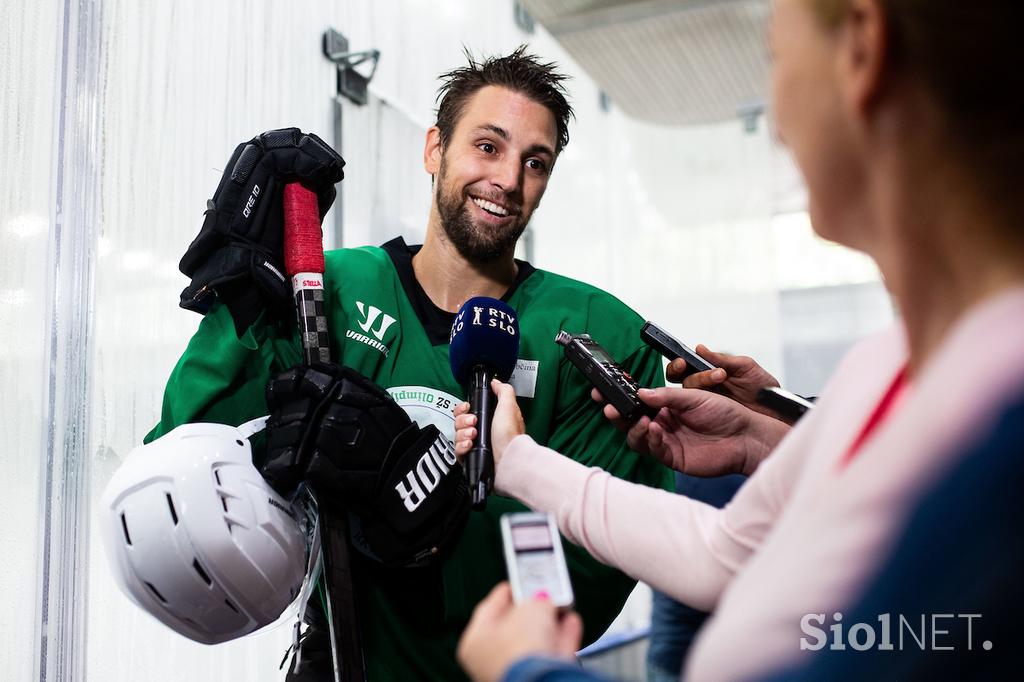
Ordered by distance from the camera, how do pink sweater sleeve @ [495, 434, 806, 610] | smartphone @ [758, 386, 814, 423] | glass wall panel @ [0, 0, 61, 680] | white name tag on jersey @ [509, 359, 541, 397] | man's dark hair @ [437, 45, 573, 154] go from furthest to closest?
man's dark hair @ [437, 45, 573, 154]
glass wall panel @ [0, 0, 61, 680]
white name tag on jersey @ [509, 359, 541, 397]
smartphone @ [758, 386, 814, 423]
pink sweater sleeve @ [495, 434, 806, 610]

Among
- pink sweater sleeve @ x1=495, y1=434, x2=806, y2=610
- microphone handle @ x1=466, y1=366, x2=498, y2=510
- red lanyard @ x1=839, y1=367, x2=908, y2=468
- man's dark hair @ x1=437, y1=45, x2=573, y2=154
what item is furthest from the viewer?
man's dark hair @ x1=437, y1=45, x2=573, y2=154

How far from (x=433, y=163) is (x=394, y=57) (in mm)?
1341

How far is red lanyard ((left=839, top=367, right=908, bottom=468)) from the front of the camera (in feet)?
1.95

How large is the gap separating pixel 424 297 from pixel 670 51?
4.66 meters

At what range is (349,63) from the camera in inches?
115

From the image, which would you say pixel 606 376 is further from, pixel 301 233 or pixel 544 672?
pixel 544 672

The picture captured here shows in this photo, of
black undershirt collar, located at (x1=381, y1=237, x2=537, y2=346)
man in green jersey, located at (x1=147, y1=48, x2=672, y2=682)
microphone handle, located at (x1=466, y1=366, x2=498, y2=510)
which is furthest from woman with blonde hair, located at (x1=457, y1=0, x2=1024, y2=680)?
black undershirt collar, located at (x1=381, y1=237, x2=537, y2=346)

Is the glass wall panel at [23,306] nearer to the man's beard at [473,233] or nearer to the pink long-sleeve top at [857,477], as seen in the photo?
the man's beard at [473,233]

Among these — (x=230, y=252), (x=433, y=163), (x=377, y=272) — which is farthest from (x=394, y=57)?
(x=230, y=252)

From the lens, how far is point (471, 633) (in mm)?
643

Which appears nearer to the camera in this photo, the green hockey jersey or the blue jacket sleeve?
the blue jacket sleeve

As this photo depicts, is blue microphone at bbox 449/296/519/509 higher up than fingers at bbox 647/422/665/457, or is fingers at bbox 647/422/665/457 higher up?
blue microphone at bbox 449/296/519/509

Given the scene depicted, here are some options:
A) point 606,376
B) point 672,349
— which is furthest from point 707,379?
point 606,376

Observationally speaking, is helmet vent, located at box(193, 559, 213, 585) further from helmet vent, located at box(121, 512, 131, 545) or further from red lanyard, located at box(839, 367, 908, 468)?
red lanyard, located at box(839, 367, 908, 468)
